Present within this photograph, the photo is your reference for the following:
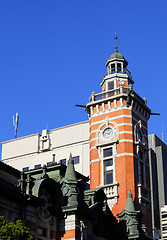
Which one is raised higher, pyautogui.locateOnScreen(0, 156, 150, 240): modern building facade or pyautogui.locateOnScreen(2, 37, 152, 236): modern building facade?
pyautogui.locateOnScreen(2, 37, 152, 236): modern building facade

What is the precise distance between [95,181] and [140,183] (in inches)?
204

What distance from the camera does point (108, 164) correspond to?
57188mm

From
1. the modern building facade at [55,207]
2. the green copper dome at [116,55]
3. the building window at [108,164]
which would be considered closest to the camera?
the modern building facade at [55,207]

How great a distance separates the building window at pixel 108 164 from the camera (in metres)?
56.3

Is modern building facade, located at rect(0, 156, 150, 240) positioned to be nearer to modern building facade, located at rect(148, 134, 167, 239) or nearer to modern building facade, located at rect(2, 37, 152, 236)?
modern building facade, located at rect(2, 37, 152, 236)

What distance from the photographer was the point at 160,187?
123 meters

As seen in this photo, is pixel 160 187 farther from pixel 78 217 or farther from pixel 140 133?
pixel 78 217

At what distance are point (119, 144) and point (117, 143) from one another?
292 mm

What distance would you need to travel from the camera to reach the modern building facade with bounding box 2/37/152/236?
55219mm

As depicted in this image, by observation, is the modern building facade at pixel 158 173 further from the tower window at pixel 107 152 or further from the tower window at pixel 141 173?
the tower window at pixel 107 152

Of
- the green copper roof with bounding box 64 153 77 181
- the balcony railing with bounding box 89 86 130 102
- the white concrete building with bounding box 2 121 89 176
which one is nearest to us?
the green copper roof with bounding box 64 153 77 181

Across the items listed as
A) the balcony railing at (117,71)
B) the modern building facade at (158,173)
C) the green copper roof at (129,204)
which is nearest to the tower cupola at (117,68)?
the balcony railing at (117,71)

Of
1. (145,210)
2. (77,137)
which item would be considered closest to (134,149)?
(145,210)

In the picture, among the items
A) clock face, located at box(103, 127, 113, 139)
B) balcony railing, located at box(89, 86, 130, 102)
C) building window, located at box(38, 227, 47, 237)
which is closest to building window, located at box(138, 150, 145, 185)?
clock face, located at box(103, 127, 113, 139)
